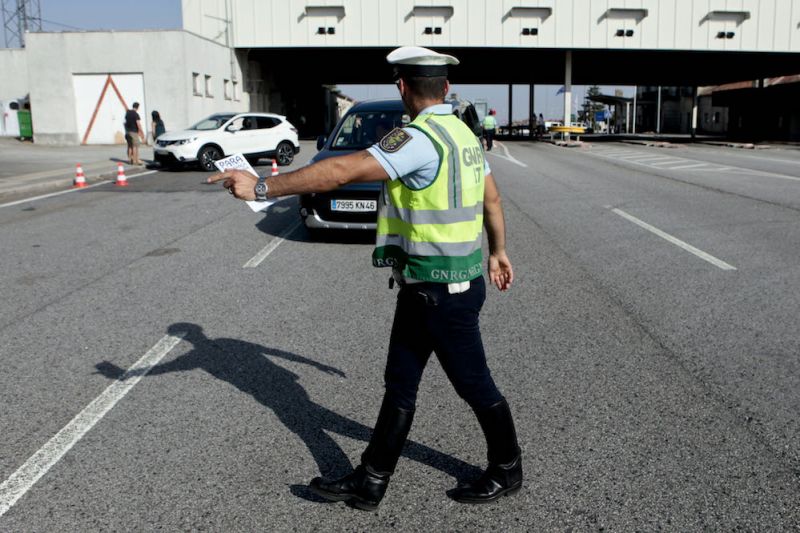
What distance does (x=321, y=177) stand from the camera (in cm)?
292

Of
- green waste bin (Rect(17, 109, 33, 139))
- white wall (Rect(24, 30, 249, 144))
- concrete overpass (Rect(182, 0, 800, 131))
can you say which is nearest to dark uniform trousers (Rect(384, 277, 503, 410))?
white wall (Rect(24, 30, 249, 144))

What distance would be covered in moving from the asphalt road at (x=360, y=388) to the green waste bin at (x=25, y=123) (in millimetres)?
30142

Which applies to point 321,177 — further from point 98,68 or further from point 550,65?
point 550,65

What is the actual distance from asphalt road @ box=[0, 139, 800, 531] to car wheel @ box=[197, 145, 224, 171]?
41.9 ft

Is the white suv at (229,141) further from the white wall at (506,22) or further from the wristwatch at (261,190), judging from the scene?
the white wall at (506,22)

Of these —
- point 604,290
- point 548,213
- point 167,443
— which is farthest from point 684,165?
point 167,443

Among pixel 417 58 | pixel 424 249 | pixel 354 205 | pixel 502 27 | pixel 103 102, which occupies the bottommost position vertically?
pixel 354 205

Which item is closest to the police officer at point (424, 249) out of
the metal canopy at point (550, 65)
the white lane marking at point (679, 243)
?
the white lane marking at point (679, 243)

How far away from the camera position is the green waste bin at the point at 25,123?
36156mm

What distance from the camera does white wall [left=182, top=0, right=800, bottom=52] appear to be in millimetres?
42688

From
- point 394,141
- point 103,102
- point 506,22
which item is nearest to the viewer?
point 394,141

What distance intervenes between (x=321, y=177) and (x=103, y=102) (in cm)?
3481

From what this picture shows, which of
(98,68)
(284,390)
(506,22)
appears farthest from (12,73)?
(284,390)

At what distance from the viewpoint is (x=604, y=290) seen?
712 cm
